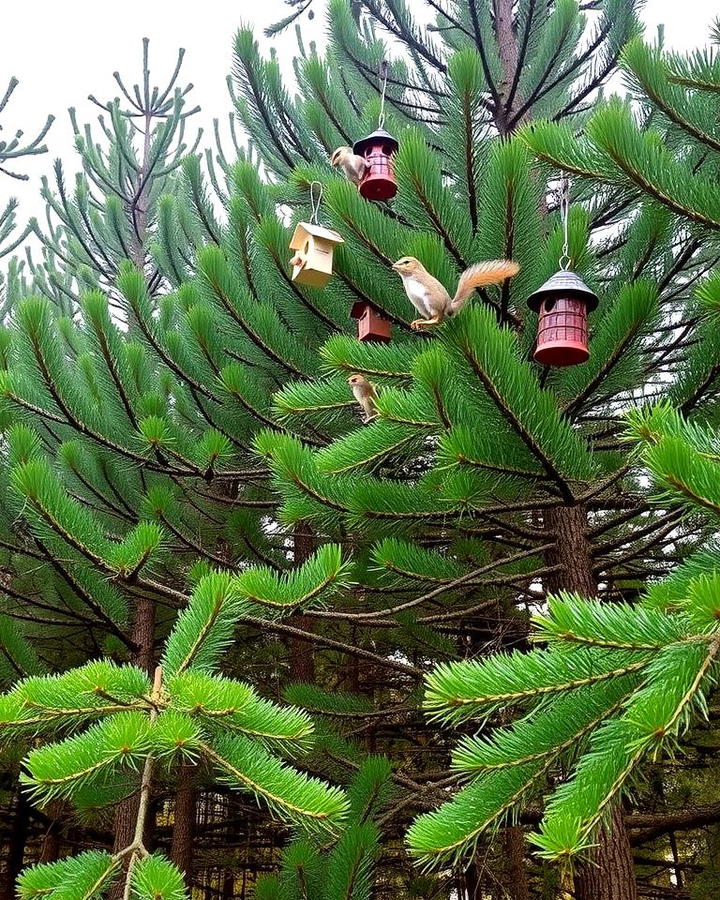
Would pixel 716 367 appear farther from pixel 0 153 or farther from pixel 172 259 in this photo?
pixel 0 153

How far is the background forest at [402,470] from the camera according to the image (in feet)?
4.11

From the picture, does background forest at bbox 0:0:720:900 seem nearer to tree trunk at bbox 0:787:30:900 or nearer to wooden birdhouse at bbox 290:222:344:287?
wooden birdhouse at bbox 290:222:344:287

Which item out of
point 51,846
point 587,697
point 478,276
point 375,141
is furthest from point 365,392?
point 51,846

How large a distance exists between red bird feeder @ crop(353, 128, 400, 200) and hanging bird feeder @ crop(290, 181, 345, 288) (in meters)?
0.42

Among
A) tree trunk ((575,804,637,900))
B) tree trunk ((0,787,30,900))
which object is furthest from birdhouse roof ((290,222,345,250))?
tree trunk ((0,787,30,900))

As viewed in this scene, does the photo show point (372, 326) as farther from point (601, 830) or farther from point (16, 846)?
point (16, 846)

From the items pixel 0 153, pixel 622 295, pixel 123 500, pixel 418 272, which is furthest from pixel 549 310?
pixel 0 153

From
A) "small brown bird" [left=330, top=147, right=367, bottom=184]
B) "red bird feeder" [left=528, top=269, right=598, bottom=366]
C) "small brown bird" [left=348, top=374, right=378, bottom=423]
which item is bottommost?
"small brown bird" [left=348, top=374, right=378, bottom=423]

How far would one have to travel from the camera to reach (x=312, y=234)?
10.4 feet

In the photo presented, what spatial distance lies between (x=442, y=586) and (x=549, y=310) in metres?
1.28

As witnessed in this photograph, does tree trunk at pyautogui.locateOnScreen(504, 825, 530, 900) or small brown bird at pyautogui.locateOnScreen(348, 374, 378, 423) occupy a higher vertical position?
small brown bird at pyautogui.locateOnScreen(348, 374, 378, 423)

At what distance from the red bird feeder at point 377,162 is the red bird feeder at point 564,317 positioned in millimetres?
1313

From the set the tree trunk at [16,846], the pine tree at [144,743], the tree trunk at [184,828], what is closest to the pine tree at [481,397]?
the pine tree at [144,743]

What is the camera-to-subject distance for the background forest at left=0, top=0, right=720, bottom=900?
4.11 feet
